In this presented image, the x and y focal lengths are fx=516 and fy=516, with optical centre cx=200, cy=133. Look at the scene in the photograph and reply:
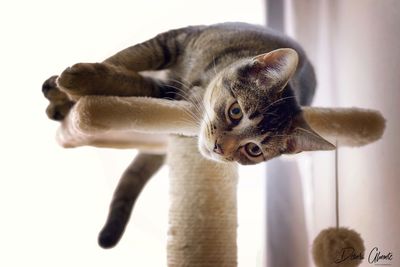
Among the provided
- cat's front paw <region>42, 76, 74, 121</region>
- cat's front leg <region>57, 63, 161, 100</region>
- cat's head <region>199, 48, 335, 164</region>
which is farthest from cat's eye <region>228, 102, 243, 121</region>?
cat's front paw <region>42, 76, 74, 121</region>

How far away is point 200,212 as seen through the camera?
4.01 ft

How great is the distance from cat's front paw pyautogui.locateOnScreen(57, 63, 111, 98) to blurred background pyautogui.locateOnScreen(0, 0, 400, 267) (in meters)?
0.26

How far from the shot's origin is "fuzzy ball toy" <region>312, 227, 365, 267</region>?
3.29 ft

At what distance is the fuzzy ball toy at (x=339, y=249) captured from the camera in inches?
39.5

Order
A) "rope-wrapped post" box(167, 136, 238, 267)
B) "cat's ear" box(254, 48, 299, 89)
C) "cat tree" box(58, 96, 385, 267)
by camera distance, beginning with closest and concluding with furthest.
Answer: "cat's ear" box(254, 48, 299, 89) < "cat tree" box(58, 96, 385, 267) < "rope-wrapped post" box(167, 136, 238, 267)

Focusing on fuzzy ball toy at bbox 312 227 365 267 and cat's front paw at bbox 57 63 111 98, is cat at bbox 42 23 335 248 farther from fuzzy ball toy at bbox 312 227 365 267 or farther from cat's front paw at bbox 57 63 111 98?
fuzzy ball toy at bbox 312 227 365 267

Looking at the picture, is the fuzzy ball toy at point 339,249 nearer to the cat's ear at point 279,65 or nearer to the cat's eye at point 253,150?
the cat's eye at point 253,150

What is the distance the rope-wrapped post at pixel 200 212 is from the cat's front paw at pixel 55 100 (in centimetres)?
28

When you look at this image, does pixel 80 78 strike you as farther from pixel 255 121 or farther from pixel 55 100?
pixel 255 121

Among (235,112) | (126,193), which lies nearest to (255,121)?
(235,112)

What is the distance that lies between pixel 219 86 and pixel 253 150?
166mm

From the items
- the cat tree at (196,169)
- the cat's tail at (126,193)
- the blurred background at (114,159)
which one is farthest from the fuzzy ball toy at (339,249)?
the cat's tail at (126,193)

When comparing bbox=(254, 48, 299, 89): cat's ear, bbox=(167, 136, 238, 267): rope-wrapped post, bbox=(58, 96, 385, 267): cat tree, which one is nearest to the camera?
bbox=(254, 48, 299, 89): cat's ear

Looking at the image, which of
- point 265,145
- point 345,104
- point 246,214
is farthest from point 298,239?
point 265,145
